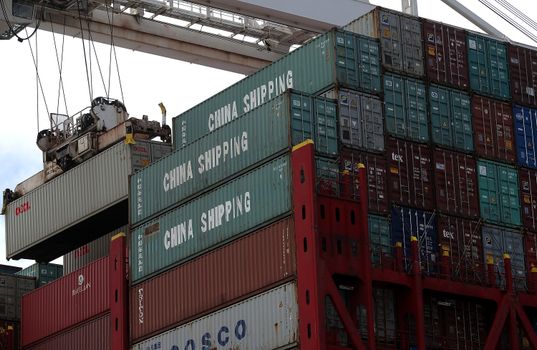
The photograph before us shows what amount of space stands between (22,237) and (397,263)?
67.1 ft

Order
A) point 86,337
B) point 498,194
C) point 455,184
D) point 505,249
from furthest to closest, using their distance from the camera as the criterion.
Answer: point 86,337 < point 498,194 < point 505,249 < point 455,184

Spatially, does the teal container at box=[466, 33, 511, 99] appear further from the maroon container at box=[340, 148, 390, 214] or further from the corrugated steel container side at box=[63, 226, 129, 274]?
the corrugated steel container side at box=[63, 226, 129, 274]

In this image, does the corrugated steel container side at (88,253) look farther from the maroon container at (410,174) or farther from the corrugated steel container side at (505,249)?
the corrugated steel container side at (505,249)

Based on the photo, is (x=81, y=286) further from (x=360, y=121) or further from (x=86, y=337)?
(x=360, y=121)

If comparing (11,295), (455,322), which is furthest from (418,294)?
(11,295)

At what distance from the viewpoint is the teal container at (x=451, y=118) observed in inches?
2053

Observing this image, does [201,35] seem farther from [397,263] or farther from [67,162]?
[397,263]

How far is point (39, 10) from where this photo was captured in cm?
5994

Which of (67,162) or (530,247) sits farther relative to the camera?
(67,162)

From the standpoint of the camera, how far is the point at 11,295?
6650cm

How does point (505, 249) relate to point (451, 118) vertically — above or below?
below

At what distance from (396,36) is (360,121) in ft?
12.7

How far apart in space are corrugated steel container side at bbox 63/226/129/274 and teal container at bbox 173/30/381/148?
898 cm

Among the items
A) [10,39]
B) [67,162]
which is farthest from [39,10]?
[67,162]
